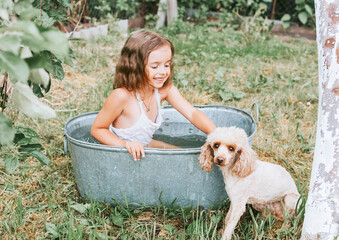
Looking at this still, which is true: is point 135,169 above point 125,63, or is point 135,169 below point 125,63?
below

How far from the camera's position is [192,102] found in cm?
332

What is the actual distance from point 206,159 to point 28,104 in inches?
42.6

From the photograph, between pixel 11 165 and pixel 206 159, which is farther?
pixel 206 159

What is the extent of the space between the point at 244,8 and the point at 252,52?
3247mm

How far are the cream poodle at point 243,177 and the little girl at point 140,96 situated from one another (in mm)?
579

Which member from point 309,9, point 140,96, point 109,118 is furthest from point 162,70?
point 309,9

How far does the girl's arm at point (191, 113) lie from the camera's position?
221cm

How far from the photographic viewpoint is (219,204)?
1.88 meters

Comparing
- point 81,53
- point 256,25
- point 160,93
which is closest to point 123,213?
point 160,93

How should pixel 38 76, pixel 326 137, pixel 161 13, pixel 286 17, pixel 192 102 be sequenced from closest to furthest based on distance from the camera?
pixel 38 76 → pixel 326 137 → pixel 192 102 → pixel 161 13 → pixel 286 17

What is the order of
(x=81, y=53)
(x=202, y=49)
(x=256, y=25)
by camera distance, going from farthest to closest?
(x=256, y=25)
(x=202, y=49)
(x=81, y=53)

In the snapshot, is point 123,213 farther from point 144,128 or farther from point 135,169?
point 144,128

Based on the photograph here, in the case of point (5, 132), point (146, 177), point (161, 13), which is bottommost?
point (146, 177)

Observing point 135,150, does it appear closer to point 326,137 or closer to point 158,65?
point 158,65
